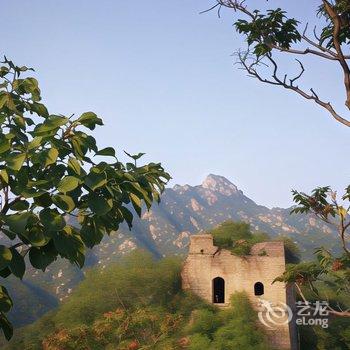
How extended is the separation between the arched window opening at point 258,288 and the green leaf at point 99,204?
21.2 m

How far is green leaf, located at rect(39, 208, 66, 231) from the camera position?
5.06ft

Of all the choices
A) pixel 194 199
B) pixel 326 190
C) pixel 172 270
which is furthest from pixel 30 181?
pixel 194 199

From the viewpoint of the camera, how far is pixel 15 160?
1.67m

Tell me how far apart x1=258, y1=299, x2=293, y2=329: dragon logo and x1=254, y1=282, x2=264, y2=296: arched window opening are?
0.62 m

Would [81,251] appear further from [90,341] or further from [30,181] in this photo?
[90,341]

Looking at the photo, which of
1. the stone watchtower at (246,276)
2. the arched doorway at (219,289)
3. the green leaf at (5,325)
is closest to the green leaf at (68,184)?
the green leaf at (5,325)

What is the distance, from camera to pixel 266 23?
5.27 meters

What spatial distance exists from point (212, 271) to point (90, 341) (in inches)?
338

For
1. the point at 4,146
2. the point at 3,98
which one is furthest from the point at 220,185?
the point at 4,146

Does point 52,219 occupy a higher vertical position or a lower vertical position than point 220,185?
lower

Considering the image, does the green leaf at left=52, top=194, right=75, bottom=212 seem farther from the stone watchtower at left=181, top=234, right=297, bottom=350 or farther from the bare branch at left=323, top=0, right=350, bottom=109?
the stone watchtower at left=181, top=234, right=297, bottom=350

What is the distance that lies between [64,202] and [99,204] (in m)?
0.16

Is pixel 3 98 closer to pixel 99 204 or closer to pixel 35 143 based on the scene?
pixel 35 143

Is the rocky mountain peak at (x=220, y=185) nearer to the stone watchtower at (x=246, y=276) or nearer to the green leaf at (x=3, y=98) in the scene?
the stone watchtower at (x=246, y=276)
